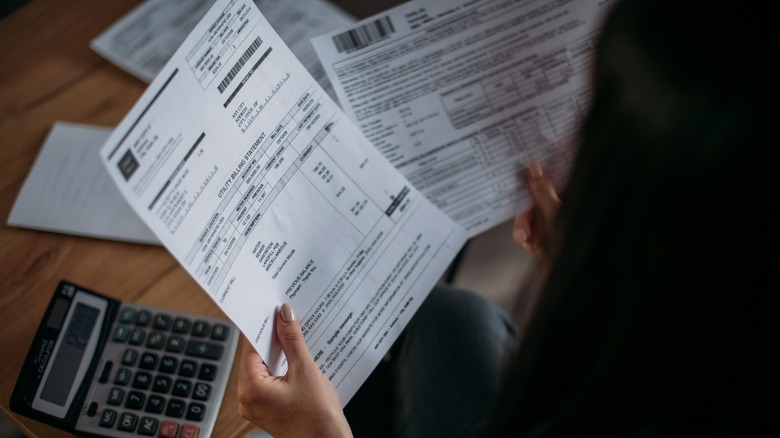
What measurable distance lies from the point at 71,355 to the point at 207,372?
0.12 meters

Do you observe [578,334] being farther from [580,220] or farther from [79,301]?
[79,301]

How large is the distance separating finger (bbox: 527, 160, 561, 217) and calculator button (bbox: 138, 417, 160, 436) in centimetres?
41

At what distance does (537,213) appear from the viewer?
2.30 feet

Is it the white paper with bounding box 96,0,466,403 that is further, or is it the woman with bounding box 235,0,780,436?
the white paper with bounding box 96,0,466,403

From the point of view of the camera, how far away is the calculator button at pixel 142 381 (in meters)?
0.56

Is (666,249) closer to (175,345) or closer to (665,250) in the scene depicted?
(665,250)

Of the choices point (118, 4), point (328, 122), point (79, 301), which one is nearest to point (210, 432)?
point (79, 301)

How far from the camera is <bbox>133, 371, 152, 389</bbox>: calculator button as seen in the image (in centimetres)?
56

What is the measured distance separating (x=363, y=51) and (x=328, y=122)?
0.10m

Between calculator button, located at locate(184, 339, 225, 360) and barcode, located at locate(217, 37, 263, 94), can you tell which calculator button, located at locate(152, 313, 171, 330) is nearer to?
calculator button, located at locate(184, 339, 225, 360)

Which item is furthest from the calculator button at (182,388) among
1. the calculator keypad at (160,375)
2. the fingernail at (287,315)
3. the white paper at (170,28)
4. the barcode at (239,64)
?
the white paper at (170,28)

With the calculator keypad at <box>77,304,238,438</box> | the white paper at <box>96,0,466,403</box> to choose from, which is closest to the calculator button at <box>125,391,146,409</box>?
the calculator keypad at <box>77,304,238,438</box>

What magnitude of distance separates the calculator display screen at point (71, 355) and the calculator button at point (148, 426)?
0.06 m

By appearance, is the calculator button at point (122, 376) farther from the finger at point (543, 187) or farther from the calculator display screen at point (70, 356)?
the finger at point (543, 187)
